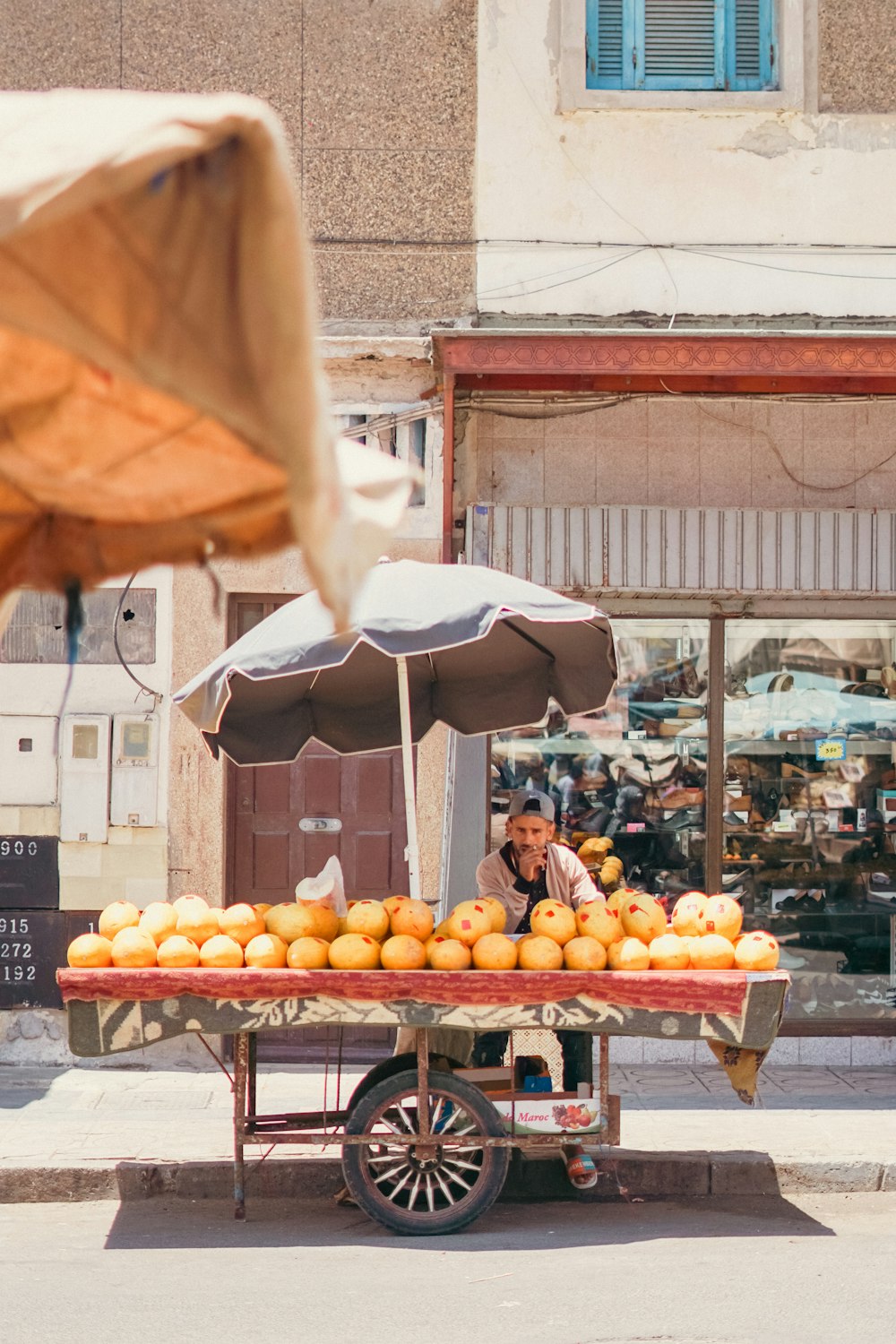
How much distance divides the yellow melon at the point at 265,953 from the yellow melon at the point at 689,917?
1753 mm

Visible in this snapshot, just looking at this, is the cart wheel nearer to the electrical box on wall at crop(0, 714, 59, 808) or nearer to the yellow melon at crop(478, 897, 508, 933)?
the yellow melon at crop(478, 897, 508, 933)

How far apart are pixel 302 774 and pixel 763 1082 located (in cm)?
355

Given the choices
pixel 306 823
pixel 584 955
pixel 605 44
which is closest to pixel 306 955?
pixel 584 955

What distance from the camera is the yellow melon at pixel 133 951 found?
22.4ft

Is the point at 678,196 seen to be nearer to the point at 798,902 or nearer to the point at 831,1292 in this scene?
the point at 798,902

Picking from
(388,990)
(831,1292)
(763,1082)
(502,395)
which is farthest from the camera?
(502,395)

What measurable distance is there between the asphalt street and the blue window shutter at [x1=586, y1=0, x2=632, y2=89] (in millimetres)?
7226

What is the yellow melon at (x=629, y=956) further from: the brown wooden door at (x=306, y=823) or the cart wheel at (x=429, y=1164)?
the brown wooden door at (x=306, y=823)

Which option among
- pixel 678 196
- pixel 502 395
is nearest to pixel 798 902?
pixel 502 395

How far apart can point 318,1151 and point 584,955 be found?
85.3 inches

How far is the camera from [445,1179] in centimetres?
698

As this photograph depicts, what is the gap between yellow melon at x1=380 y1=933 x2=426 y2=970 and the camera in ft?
22.4

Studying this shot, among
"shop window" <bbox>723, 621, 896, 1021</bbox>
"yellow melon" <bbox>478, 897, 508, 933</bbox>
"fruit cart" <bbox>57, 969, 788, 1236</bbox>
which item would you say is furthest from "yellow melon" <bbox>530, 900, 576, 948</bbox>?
"shop window" <bbox>723, 621, 896, 1021</bbox>

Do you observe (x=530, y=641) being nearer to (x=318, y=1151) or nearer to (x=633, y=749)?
(x=318, y=1151)
